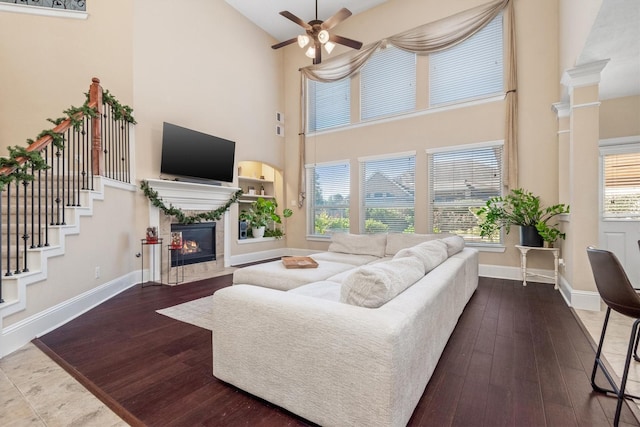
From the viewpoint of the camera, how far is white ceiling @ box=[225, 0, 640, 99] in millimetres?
2426

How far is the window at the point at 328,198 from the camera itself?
655 cm

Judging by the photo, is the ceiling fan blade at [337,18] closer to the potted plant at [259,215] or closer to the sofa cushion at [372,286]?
the sofa cushion at [372,286]

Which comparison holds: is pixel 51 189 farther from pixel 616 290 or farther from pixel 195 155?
pixel 616 290

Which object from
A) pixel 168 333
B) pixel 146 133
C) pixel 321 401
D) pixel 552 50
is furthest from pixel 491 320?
pixel 146 133

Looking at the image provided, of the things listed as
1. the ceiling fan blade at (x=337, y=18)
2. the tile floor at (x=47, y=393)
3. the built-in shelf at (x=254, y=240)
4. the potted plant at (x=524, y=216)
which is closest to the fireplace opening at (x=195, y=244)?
the built-in shelf at (x=254, y=240)

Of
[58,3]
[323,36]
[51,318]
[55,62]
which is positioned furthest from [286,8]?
[51,318]

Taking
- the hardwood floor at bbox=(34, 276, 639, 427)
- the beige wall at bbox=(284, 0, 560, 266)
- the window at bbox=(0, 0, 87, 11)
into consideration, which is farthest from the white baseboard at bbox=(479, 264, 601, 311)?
the window at bbox=(0, 0, 87, 11)

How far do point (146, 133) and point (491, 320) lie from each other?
5.40 metres

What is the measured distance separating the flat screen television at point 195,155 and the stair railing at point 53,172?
56cm

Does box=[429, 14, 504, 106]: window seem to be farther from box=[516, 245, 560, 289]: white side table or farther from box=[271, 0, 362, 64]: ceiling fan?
box=[516, 245, 560, 289]: white side table

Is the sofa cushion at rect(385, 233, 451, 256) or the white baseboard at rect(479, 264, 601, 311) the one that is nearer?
the white baseboard at rect(479, 264, 601, 311)

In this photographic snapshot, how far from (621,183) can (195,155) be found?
677cm

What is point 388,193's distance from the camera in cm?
592

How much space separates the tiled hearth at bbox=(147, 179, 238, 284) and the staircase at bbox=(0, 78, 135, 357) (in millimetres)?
604
